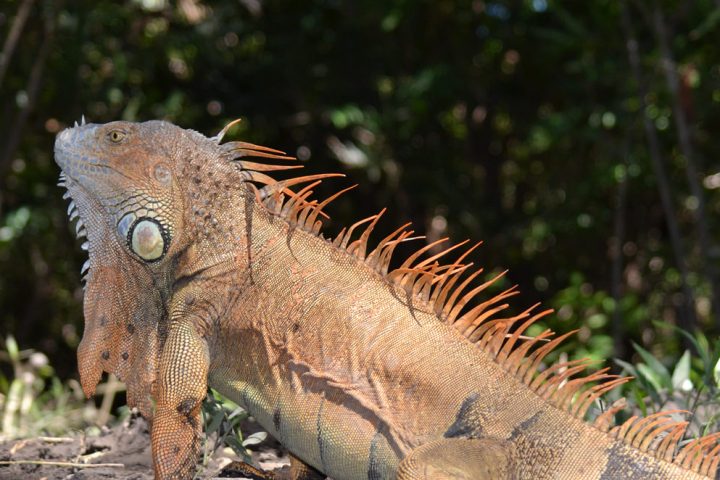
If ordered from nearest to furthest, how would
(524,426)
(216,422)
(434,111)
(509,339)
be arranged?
(524,426), (509,339), (216,422), (434,111)

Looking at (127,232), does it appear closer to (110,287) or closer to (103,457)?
(110,287)

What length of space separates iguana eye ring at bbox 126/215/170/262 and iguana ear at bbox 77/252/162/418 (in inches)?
3.3

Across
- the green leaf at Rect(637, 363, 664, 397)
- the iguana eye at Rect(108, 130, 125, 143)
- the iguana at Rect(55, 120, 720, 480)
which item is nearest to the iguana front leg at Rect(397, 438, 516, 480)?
the iguana at Rect(55, 120, 720, 480)

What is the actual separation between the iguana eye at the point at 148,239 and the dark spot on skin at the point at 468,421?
985 millimetres

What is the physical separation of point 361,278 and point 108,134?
0.89m

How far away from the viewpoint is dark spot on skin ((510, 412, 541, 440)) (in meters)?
2.36

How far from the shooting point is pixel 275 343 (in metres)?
2.59

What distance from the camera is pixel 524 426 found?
2.37m

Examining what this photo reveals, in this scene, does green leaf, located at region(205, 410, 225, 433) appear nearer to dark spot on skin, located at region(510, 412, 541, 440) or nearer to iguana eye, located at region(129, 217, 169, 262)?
iguana eye, located at region(129, 217, 169, 262)

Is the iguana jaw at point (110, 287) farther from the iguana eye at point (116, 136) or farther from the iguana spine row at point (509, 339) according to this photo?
the iguana spine row at point (509, 339)

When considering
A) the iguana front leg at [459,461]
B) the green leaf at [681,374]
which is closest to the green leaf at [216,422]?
the iguana front leg at [459,461]

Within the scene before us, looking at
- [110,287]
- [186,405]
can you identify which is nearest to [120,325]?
[110,287]

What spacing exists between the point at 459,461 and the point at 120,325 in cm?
114

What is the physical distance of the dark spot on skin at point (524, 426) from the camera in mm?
2355
